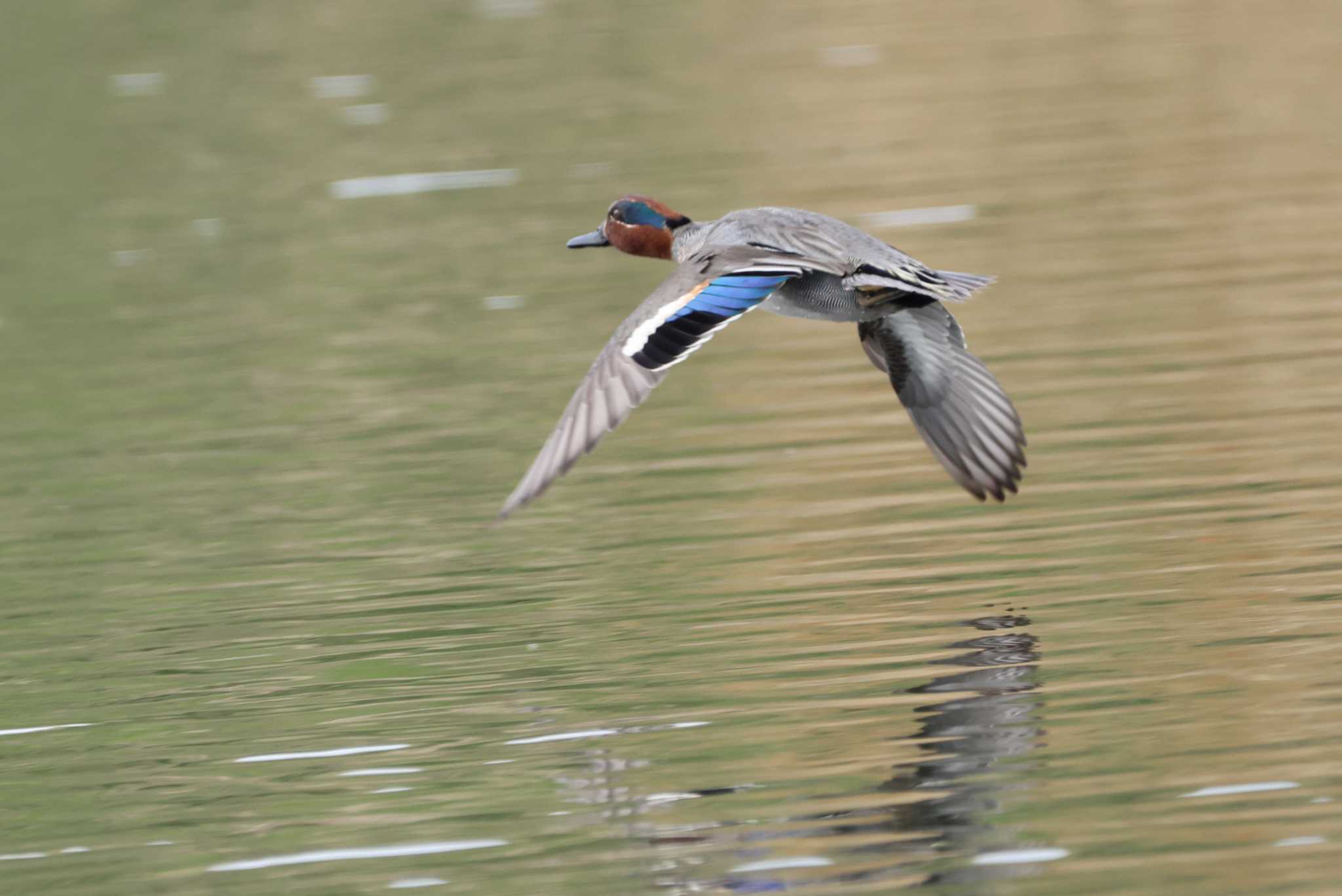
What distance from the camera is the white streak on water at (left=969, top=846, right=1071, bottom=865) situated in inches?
261

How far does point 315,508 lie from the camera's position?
497 inches

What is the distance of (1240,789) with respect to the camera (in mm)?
7059

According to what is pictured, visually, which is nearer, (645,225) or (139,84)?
(645,225)

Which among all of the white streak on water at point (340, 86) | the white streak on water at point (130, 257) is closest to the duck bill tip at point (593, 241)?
the white streak on water at point (130, 257)

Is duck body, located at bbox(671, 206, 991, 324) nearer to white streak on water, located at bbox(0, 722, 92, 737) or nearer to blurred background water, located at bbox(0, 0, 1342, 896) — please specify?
blurred background water, located at bbox(0, 0, 1342, 896)

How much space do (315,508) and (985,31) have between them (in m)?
16.4

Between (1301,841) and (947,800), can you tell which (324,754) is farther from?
(1301,841)

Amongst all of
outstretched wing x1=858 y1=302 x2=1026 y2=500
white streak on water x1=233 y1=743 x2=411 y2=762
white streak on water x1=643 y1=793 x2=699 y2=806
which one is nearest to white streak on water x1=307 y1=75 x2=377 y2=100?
outstretched wing x1=858 y1=302 x2=1026 y2=500

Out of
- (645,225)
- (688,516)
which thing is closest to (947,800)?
(688,516)

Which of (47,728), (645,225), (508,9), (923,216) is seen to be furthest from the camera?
(508,9)

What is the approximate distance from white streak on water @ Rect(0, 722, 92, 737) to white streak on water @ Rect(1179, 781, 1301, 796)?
436 centimetres

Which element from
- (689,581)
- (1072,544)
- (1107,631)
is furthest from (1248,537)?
(689,581)

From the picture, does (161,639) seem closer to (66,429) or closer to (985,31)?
(66,429)

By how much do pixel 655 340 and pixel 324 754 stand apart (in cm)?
198
